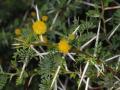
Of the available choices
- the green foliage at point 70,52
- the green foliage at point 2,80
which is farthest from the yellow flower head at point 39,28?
the green foliage at point 2,80

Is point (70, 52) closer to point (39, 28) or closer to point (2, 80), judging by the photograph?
point (39, 28)

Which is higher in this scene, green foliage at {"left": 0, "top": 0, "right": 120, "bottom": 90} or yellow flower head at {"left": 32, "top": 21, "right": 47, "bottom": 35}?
yellow flower head at {"left": 32, "top": 21, "right": 47, "bottom": 35}

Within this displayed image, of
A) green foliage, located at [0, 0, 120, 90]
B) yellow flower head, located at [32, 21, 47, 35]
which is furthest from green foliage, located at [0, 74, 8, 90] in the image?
yellow flower head, located at [32, 21, 47, 35]

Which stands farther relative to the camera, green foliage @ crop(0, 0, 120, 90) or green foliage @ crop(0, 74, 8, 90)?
green foliage @ crop(0, 74, 8, 90)

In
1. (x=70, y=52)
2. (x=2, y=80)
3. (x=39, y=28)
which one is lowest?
(x=2, y=80)

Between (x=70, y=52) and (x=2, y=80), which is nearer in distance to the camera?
(x=70, y=52)

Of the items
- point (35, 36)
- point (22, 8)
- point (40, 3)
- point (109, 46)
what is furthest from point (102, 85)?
point (22, 8)

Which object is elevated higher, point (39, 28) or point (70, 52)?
point (39, 28)

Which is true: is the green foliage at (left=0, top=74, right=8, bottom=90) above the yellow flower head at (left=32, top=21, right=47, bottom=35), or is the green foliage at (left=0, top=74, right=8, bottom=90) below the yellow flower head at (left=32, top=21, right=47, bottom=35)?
below

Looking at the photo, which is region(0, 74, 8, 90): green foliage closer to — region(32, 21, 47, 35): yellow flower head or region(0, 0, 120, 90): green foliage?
region(0, 0, 120, 90): green foliage

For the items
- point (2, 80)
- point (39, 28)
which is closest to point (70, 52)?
point (39, 28)

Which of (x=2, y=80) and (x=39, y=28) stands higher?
(x=39, y=28)

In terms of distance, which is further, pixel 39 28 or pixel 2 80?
pixel 2 80

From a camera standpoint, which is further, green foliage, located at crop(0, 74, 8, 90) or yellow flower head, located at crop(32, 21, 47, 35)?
green foliage, located at crop(0, 74, 8, 90)
